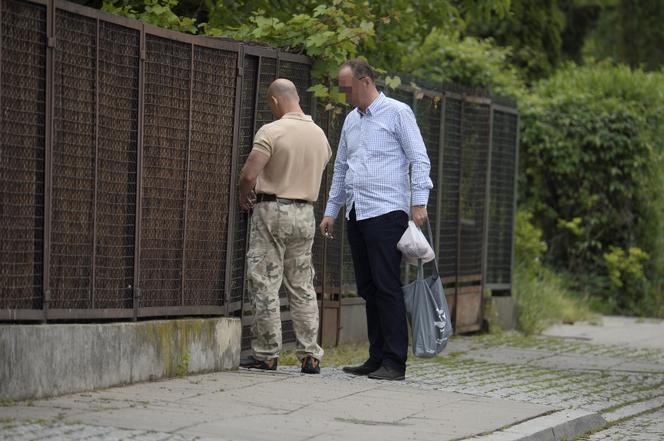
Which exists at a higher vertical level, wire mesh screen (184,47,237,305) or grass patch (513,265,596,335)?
wire mesh screen (184,47,237,305)

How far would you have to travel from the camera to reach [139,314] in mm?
8578

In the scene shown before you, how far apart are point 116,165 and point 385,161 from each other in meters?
1.83

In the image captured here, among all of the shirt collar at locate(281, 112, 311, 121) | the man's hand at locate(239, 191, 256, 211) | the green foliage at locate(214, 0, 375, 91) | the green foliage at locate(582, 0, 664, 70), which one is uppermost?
the green foliage at locate(582, 0, 664, 70)

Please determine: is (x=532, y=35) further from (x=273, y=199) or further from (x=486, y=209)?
(x=273, y=199)

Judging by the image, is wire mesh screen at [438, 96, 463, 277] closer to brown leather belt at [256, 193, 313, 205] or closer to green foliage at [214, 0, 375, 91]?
green foliage at [214, 0, 375, 91]

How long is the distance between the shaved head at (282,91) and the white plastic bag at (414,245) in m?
1.10

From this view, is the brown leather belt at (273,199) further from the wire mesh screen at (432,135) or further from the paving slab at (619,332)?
the paving slab at (619,332)

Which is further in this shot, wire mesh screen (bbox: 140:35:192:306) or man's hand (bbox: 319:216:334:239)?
man's hand (bbox: 319:216:334:239)

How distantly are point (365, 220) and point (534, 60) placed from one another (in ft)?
63.2

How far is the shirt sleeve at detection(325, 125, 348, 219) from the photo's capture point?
9594 millimetres

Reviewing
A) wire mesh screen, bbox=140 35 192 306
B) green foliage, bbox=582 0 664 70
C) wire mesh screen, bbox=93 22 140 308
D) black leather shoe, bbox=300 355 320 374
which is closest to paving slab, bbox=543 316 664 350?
black leather shoe, bbox=300 355 320 374

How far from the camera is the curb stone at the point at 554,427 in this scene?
7.22 metres

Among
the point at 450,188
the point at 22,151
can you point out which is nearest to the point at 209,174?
the point at 22,151

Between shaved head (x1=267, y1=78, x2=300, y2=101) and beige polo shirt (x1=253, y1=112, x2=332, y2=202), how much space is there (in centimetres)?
12
